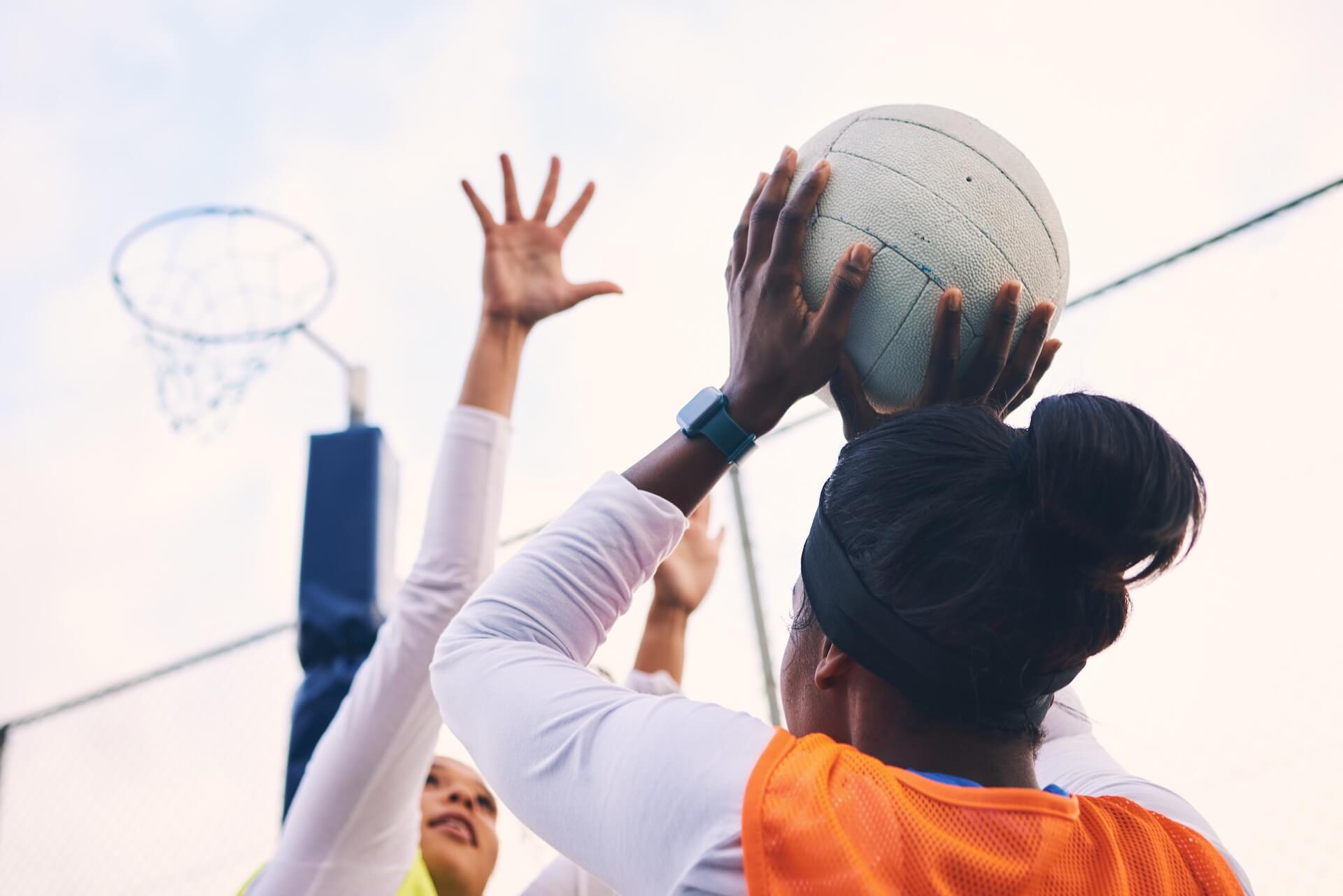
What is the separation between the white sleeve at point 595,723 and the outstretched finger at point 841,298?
0.31 m

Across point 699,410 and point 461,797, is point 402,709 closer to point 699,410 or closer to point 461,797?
A: point 699,410

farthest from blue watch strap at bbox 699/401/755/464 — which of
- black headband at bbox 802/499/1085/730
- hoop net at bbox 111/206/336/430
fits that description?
hoop net at bbox 111/206/336/430

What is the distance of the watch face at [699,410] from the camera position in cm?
116

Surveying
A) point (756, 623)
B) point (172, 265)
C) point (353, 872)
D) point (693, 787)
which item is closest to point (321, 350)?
point (172, 265)

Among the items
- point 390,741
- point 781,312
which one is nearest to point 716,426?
point 781,312

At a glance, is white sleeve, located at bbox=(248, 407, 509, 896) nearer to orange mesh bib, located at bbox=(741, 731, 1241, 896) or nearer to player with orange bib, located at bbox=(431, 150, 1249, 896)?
player with orange bib, located at bbox=(431, 150, 1249, 896)

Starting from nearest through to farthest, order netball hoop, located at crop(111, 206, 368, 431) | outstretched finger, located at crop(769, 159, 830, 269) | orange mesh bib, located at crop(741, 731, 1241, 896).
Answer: orange mesh bib, located at crop(741, 731, 1241, 896), outstretched finger, located at crop(769, 159, 830, 269), netball hoop, located at crop(111, 206, 368, 431)

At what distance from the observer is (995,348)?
134cm

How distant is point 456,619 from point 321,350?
4686mm

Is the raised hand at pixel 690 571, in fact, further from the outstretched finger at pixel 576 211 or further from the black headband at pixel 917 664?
the black headband at pixel 917 664

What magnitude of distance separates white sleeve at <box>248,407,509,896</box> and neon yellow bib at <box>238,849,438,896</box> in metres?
0.10

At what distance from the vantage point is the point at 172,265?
652cm

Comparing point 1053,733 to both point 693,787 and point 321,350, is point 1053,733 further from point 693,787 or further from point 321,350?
point 321,350

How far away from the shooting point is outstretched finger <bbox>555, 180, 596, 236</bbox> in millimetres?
2469
